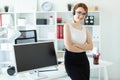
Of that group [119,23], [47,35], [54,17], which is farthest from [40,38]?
[119,23]

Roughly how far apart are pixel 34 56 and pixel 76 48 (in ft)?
1.66

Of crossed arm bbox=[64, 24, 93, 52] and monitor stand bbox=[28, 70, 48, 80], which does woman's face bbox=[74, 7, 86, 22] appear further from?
monitor stand bbox=[28, 70, 48, 80]

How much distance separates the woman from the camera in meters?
2.61

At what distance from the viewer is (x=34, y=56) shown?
2543 mm

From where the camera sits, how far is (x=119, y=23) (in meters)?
4.76

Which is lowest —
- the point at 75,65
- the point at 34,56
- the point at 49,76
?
the point at 49,76

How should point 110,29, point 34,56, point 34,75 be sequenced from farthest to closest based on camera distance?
1. point 110,29
2. point 34,75
3. point 34,56

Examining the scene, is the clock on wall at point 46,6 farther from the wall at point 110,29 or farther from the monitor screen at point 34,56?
the monitor screen at point 34,56

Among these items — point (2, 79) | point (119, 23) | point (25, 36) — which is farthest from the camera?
point (119, 23)

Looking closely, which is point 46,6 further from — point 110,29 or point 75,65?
point 75,65

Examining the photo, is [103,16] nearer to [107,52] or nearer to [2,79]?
[107,52]

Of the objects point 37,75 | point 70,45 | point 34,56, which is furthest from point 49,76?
point 70,45

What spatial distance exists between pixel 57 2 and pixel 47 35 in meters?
0.77

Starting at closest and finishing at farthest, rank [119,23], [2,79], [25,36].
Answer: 1. [2,79]
2. [25,36]
3. [119,23]
